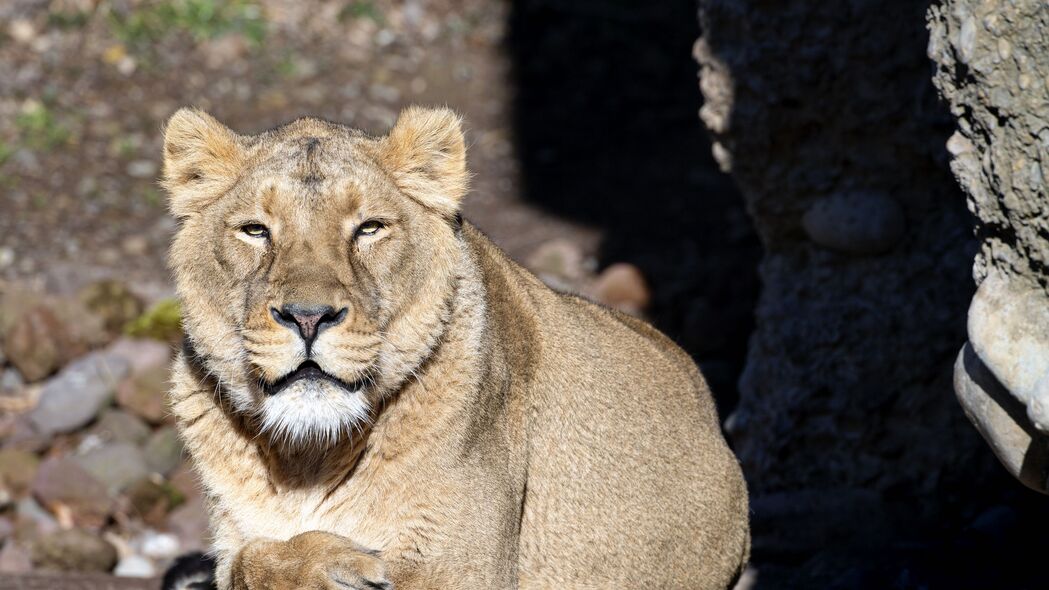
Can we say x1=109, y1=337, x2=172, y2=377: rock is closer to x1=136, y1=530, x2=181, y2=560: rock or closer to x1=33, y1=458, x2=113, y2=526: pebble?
x1=33, y1=458, x2=113, y2=526: pebble

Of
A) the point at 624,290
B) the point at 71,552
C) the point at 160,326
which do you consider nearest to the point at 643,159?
the point at 624,290

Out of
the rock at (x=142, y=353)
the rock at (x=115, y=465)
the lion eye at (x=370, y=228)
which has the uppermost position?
the lion eye at (x=370, y=228)

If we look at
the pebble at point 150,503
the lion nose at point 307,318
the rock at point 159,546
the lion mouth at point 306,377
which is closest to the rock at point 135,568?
the rock at point 159,546

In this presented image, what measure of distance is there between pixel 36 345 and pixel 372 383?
6.42 metres

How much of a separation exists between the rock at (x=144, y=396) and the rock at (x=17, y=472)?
0.78m

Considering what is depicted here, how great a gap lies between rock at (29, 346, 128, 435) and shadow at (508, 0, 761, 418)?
13.3 ft

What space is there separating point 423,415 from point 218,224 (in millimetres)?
974

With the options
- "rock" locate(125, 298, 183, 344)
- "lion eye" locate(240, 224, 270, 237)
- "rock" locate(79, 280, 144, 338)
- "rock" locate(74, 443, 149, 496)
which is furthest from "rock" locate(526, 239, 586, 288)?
"lion eye" locate(240, 224, 270, 237)

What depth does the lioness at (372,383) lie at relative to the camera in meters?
4.36

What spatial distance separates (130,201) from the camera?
12.0 metres

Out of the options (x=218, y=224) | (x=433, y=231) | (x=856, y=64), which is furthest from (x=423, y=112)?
(x=856, y=64)

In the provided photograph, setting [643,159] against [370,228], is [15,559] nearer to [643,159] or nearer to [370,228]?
[370,228]

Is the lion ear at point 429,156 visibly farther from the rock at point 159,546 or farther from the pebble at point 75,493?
the pebble at point 75,493

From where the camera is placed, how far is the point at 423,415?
15.5 feet
